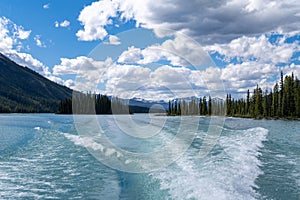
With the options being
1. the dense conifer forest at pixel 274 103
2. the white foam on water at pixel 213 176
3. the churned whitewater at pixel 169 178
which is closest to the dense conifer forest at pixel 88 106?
the dense conifer forest at pixel 274 103

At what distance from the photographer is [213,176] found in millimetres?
10570

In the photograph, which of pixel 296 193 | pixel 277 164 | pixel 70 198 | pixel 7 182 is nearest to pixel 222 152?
pixel 277 164

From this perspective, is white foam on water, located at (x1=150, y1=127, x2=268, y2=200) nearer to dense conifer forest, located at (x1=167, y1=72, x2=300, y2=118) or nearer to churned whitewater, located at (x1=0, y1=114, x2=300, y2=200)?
churned whitewater, located at (x1=0, y1=114, x2=300, y2=200)

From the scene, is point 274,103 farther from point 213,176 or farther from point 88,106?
point 88,106

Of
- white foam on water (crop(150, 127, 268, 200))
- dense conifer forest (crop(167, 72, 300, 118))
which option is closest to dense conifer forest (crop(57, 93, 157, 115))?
dense conifer forest (crop(167, 72, 300, 118))

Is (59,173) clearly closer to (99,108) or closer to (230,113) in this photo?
(230,113)

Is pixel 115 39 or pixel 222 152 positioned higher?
pixel 115 39

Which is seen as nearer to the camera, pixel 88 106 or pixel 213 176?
pixel 213 176

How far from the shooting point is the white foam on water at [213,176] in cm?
866

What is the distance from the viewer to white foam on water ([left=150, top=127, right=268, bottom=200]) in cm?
866

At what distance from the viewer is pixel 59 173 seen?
40.8ft

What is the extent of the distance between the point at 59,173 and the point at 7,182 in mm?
2115

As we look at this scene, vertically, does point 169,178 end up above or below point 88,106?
below

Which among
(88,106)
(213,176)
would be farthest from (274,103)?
(88,106)
